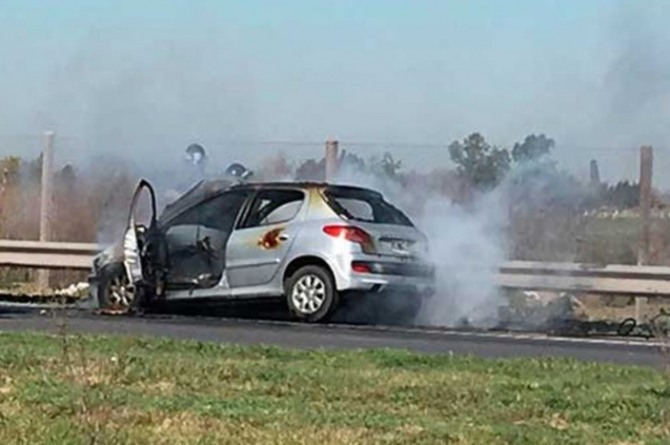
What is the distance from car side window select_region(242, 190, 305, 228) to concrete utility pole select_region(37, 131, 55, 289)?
546cm

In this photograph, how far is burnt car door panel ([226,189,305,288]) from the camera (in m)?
18.8

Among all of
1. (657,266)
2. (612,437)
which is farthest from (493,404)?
(657,266)

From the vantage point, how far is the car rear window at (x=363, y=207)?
61.5ft

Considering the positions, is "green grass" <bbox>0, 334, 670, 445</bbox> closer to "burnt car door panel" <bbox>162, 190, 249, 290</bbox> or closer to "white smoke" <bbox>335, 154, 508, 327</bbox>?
"burnt car door panel" <bbox>162, 190, 249, 290</bbox>

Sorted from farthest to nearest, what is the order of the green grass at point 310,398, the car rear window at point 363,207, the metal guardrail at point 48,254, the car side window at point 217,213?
the metal guardrail at point 48,254 → the car side window at point 217,213 → the car rear window at point 363,207 → the green grass at point 310,398

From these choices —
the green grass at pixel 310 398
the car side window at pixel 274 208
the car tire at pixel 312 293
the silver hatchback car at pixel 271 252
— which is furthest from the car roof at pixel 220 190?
the green grass at pixel 310 398

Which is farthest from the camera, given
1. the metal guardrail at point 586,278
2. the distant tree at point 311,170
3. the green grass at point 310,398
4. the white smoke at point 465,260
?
the distant tree at point 311,170

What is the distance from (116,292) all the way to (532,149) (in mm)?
→ 6310

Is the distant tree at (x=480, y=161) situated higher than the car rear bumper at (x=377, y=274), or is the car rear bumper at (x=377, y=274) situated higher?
the distant tree at (x=480, y=161)

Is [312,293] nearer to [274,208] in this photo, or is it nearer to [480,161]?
[274,208]

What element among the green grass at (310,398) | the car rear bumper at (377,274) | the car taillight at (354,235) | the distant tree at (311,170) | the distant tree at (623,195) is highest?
the distant tree at (311,170)

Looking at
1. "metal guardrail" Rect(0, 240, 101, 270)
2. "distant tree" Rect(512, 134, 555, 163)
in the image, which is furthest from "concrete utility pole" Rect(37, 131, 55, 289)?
"distant tree" Rect(512, 134, 555, 163)

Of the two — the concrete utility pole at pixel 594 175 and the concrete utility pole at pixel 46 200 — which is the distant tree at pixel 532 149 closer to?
the concrete utility pole at pixel 594 175

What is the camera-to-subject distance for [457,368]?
1211 cm
